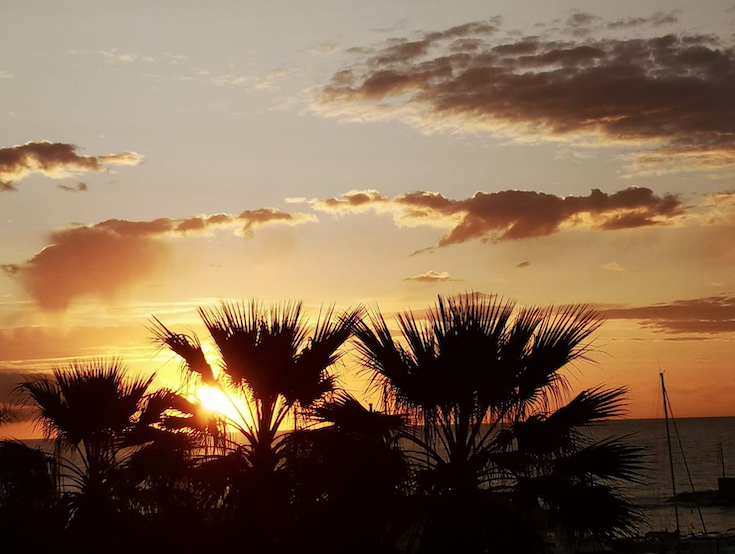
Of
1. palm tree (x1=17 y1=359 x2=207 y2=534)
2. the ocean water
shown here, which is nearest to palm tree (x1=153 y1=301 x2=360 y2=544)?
palm tree (x1=17 y1=359 x2=207 y2=534)

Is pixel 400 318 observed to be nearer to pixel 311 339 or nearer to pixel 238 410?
pixel 311 339

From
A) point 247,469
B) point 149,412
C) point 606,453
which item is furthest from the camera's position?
point 149,412

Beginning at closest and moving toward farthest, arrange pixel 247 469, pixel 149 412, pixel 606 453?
pixel 606 453
pixel 247 469
pixel 149 412

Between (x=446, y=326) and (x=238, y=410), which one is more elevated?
(x=446, y=326)

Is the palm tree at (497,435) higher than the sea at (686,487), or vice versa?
the palm tree at (497,435)

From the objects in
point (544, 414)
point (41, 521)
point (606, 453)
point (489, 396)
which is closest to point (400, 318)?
point (489, 396)

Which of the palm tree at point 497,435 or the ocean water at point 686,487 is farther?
the ocean water at point 686,487

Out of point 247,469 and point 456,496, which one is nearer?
point 456,496

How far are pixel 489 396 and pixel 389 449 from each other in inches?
75.5

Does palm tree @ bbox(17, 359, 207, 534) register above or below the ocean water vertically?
above

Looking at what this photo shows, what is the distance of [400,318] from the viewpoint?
1477 cm

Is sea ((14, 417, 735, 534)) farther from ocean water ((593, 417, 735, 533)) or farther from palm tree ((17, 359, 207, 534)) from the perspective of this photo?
palm tree ((17, 359, 207, 534))

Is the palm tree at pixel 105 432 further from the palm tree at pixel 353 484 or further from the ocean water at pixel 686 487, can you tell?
the ocean water at pixel 686 487

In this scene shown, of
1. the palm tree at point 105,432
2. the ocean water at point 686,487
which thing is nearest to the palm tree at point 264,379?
the palm tree at point 105,432
